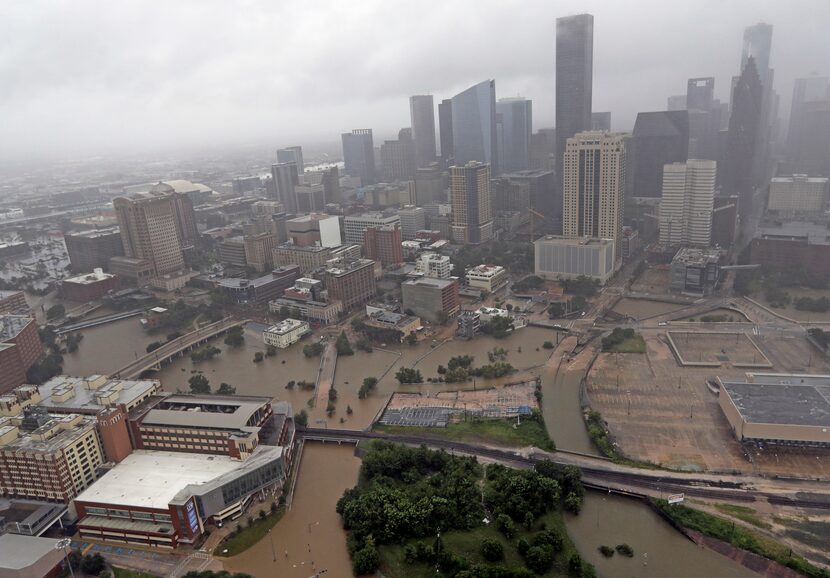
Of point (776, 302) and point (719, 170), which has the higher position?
point (719, 170)

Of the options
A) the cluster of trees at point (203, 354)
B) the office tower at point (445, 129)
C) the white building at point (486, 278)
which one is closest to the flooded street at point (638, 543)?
the cluster of trees at point (203, 354)

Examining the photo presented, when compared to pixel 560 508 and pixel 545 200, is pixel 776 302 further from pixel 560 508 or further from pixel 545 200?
pixel 545 200

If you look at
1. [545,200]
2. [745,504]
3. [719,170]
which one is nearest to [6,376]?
[745,504]

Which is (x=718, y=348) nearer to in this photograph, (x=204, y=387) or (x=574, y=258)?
(x=574, y=258)

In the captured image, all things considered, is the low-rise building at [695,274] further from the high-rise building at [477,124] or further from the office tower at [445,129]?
the office tower at [445,129]

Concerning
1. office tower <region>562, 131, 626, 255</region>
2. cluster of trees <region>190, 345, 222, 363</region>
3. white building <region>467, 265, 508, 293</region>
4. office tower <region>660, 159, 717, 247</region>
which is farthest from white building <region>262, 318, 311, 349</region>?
office tower <region>660, 159, 717, 247</region>

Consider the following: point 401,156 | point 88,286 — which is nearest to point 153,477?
point 88,286

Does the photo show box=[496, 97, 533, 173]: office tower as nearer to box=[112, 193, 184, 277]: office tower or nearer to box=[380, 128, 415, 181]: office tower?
box=[380, 128, 415, 181]: office tower
